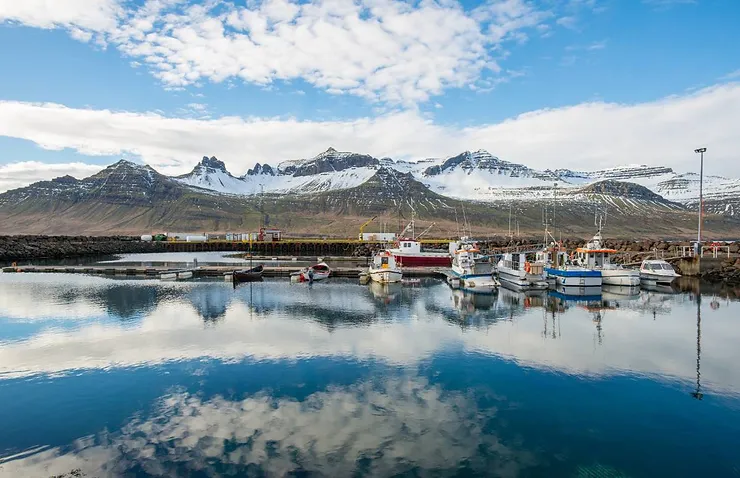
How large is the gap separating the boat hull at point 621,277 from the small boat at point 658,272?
3.70 meters

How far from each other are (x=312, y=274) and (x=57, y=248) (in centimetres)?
7839

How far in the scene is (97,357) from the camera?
1056 inches

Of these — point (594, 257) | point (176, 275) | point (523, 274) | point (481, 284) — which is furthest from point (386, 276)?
point (176, 275)

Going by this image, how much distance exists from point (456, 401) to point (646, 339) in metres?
17.3

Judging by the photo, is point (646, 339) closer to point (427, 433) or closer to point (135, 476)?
point (427, 433)

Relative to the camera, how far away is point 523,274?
2061 inches

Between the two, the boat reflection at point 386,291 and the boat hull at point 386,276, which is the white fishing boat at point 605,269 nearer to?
the boat hull at point 386,276

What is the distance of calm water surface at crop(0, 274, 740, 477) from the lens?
617 inches

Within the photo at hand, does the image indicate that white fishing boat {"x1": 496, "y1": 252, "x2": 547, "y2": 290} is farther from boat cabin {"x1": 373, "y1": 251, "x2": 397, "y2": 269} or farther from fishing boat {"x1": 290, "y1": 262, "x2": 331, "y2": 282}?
fishing boat {"x1": 290, "y1": 262, "x2": 331, "y2": 282}

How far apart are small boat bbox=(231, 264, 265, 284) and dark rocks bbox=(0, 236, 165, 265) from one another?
58.7 meters

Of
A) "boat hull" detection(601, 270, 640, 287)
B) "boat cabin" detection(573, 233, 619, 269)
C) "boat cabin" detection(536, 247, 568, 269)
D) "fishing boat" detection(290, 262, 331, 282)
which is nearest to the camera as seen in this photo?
"boat hull" detection(601, 270, 640, 287)

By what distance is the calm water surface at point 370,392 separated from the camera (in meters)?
15.7

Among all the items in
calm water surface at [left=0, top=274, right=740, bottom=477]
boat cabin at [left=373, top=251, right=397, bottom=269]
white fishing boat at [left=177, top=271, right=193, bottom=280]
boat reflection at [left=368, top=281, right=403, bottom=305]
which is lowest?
calm water surface at [left=0, top=274, right=740, bottom=477]

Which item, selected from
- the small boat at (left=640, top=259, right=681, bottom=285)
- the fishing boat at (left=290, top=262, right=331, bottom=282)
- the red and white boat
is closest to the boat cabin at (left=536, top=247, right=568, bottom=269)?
the small boat at (left=640, top=259, right=681, bottom=285)
